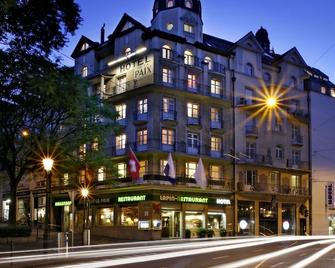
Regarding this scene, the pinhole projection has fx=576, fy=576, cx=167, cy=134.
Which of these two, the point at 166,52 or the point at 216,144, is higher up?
the point at 166,52

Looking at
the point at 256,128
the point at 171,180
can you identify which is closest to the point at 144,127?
the point at 171,180

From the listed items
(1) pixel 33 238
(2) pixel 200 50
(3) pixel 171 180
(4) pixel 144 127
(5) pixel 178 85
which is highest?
(2) pixel 200 50

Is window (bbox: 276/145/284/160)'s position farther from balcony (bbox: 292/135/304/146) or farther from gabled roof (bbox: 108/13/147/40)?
gabled roof (bbox: 108/13/147/40)

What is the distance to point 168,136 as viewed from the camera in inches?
2037

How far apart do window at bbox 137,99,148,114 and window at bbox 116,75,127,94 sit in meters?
2.52

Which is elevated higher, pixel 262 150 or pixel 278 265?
pixel 262 150

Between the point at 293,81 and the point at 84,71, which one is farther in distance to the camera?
the point at 293,81

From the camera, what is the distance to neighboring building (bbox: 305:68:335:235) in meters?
63.9

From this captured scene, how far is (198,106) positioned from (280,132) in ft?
39.7

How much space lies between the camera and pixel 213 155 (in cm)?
5484

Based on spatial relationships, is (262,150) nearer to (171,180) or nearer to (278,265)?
(171,180)

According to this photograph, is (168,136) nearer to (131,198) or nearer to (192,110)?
(192,110)

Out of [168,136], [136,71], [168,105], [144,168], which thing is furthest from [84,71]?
[144,168]

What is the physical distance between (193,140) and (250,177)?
8.43 metres
